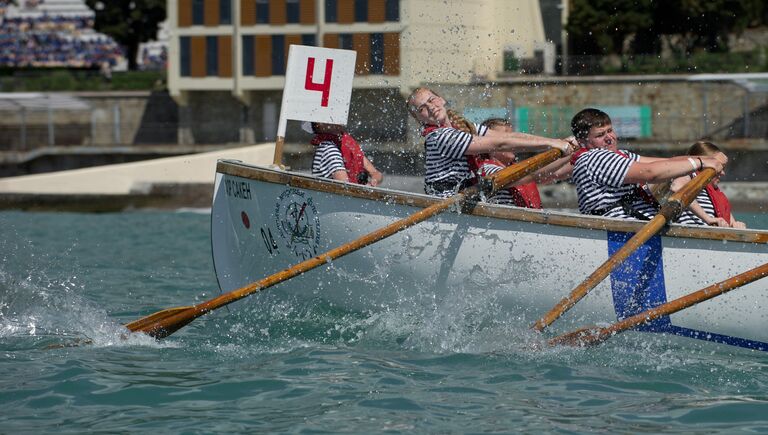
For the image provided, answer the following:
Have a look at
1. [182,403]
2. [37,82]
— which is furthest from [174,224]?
[37,82]

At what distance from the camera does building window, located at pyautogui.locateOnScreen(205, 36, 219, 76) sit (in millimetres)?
32188

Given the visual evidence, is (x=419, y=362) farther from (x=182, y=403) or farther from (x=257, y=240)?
(x=257, y=240)

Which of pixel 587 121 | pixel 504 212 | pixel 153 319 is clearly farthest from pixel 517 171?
pixel 153 319

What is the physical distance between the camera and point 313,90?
8758 millimetres

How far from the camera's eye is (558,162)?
777 centimetres

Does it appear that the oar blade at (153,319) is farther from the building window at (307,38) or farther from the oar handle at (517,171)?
the building window at (307,38)

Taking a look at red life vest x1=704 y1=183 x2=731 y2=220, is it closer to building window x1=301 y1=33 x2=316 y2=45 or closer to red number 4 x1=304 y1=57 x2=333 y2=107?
red number 4 x1=304 y1=57 x2=333 y2=107

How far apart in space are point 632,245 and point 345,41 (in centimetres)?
2337

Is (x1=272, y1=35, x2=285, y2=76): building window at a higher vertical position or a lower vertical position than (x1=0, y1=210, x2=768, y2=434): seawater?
higher

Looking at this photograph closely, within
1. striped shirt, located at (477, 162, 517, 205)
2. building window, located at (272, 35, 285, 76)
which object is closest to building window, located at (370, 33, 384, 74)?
building window, located at (272, 35, 285, 76)

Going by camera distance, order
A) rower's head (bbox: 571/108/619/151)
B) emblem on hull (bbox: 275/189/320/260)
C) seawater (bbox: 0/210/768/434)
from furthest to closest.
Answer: emblem on hull (bbox: 275/189/320/260), rower's head (bbox: 571/108/619/151), seawater (bbox: 0/210/768/434)

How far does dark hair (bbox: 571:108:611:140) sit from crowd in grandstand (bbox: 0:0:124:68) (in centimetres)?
3536

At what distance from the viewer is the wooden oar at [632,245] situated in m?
6.47

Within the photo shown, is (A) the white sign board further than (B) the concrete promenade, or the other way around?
(B) the concrete promenade
